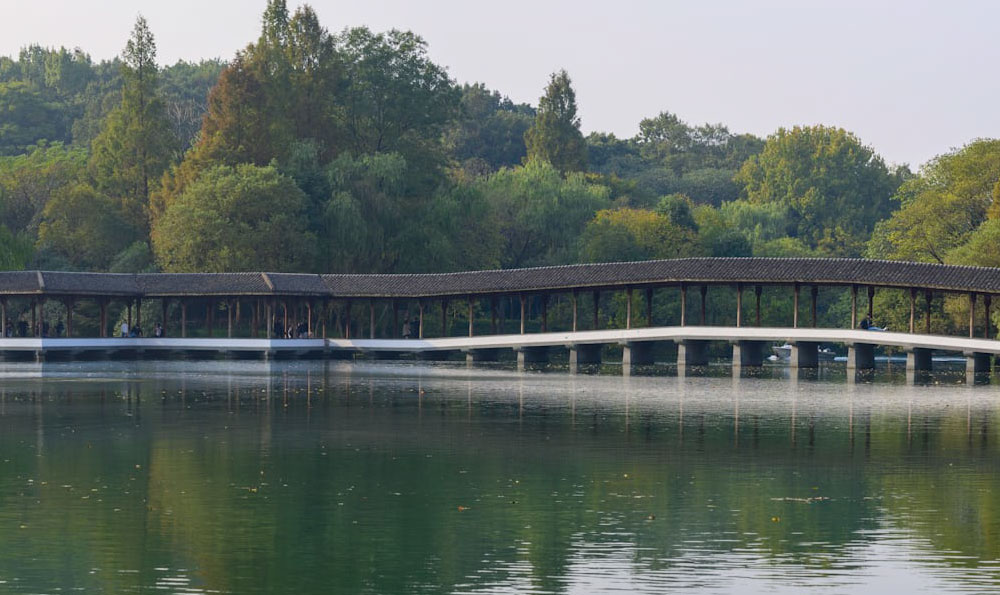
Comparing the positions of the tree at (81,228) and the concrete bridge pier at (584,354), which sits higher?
the tree at (81,228)

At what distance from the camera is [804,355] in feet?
212

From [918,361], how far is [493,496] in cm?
4379

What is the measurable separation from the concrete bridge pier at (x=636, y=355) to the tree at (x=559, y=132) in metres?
39.2

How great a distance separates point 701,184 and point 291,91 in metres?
54.6

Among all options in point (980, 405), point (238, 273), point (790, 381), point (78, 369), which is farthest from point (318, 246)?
point (980, 405)

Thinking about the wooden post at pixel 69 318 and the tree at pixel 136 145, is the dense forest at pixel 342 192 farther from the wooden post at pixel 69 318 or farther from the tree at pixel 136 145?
the wooden post at pixel 69 318

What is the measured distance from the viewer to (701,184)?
431ft

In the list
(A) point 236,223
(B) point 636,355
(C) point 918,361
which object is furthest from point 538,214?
(C) point 918,361

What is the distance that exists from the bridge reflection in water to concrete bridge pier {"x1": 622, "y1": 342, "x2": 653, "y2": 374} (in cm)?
8

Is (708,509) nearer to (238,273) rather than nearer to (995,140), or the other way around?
(238,273)

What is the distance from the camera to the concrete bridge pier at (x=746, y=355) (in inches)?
2557

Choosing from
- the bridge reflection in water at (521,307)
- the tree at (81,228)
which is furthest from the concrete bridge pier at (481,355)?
the tree at (81,228)

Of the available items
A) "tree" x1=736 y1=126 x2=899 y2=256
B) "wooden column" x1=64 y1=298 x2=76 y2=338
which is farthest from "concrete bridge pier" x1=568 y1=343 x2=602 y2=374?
→ "tree" x1=736 y1=126 x2=899 y2=256

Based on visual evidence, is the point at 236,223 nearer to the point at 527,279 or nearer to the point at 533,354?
the point at 527,279
